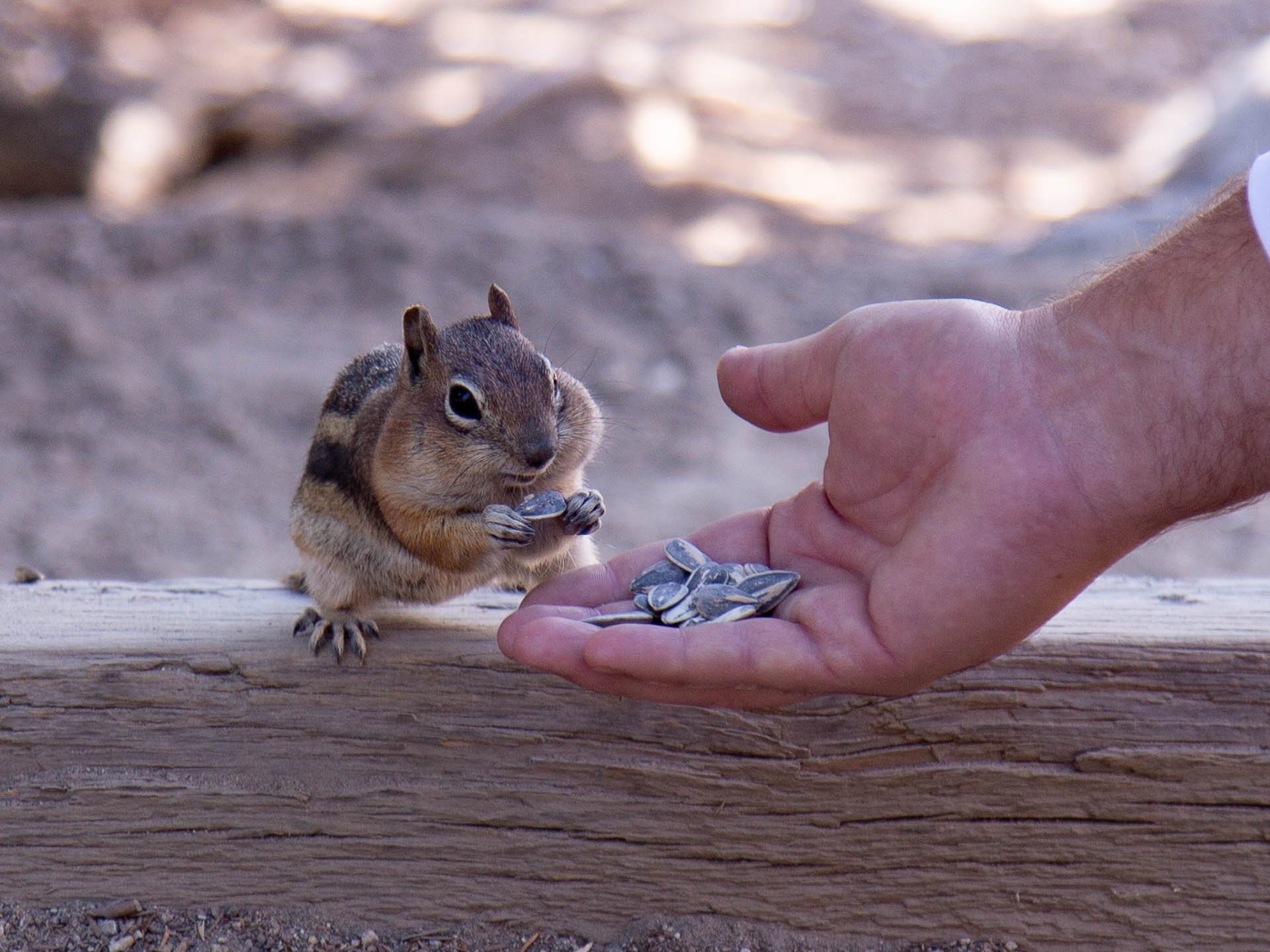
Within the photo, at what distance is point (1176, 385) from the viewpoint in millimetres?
2172

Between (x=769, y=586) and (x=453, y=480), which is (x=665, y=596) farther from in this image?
(x=453, y=480)

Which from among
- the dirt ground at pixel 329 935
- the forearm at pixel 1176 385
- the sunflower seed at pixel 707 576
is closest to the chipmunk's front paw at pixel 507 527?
the sunflower seed at pixel 707 576

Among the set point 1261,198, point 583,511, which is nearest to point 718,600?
point 583,511

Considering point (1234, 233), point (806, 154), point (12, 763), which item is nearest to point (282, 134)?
point (806, 154)

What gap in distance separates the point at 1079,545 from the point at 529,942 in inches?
51.1

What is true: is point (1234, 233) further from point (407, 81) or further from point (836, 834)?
point (407, 81)

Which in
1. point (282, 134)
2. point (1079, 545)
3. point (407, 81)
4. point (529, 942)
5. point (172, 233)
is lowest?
point (529, 942)

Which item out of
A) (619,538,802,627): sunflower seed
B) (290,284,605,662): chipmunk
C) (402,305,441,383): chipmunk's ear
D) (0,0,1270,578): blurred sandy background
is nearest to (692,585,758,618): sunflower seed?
(619,538,802,627): sunflower seed

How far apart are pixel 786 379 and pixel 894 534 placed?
386 millimetres

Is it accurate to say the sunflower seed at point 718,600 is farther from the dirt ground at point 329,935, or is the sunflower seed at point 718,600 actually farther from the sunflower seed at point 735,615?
the dirt ground at point 329,935

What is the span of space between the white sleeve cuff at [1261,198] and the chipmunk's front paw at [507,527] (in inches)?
57.3

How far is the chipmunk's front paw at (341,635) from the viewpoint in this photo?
243cm

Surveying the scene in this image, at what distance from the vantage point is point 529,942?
2453mm

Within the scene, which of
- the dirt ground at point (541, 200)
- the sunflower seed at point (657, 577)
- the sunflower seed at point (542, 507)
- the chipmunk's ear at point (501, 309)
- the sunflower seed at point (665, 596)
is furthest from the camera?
the dirt ground at point (541, 200)
